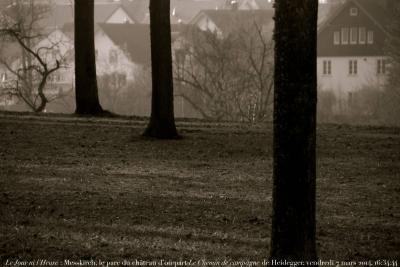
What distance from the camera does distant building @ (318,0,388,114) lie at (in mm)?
72500

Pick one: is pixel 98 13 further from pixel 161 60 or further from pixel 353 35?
pixel 161 60

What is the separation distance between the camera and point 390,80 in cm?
4725

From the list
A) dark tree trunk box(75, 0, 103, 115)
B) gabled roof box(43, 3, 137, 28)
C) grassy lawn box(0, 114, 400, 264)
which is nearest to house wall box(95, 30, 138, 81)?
gabled roof box(43, 3, 137, 28)

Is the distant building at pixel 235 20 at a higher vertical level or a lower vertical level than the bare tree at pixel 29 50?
higher

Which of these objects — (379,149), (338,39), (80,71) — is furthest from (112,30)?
(379,149)

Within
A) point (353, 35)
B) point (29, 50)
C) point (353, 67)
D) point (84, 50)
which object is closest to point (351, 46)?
point (353, 35)

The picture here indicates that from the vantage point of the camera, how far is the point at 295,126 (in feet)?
20.7

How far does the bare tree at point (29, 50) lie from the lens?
2548cm

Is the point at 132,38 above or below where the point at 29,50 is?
above

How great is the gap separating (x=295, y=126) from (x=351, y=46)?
229 feet

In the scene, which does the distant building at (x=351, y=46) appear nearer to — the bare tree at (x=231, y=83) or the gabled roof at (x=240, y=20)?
the gabled roof at (x=240, y=20)

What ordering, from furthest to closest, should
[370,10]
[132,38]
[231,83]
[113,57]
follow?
[132,38], [113,57], [370,10], [231,83]

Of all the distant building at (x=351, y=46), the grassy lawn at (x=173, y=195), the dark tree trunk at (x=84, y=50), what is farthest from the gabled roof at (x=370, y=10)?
the grassy lawn at (x=173, y=195)

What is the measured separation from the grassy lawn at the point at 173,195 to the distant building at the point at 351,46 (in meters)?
57.2
